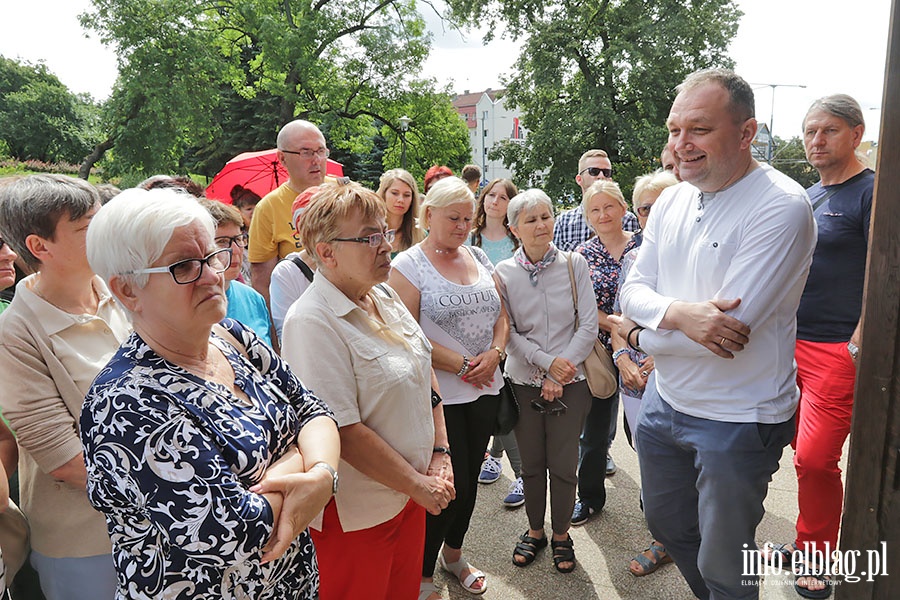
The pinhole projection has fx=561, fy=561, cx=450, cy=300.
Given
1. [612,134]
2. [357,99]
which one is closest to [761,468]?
[357,99]

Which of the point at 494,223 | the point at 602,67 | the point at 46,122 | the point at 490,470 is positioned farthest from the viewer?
the point at 46,122

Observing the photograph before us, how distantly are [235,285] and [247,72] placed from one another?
916 inches

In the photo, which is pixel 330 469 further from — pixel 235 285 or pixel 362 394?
pixel 235 285

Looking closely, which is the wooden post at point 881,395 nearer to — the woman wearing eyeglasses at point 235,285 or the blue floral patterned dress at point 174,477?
the blue floral patterned dress at point 174,477

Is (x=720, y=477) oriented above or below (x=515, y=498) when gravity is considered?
above

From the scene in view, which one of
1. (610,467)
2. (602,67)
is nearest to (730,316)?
(610,467)

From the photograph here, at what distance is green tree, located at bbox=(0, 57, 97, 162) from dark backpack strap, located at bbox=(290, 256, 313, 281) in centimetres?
4717

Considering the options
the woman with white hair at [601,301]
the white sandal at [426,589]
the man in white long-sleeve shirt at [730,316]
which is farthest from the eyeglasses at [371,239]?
the woman with white hair at [601,301]

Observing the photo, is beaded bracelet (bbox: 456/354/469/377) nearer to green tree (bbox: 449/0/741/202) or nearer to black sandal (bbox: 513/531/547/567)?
black sandal (bbox: 513/531/547/567)

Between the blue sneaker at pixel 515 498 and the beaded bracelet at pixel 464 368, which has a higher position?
the beaded bracelet at pixel 464 368

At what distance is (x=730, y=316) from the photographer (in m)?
1.96

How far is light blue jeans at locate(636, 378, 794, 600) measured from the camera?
205cm

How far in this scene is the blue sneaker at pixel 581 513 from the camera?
141 inches

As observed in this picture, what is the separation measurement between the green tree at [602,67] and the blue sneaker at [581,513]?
19.5 meters
